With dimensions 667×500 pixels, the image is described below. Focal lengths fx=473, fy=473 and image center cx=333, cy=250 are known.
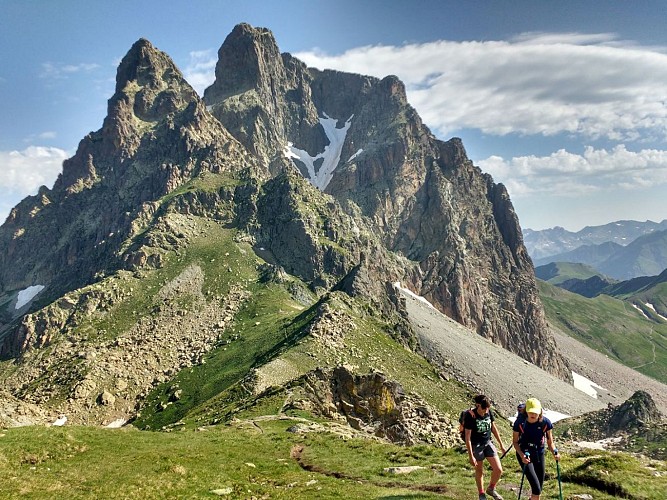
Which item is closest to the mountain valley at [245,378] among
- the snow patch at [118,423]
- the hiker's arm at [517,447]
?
the snow patch at [118,423]

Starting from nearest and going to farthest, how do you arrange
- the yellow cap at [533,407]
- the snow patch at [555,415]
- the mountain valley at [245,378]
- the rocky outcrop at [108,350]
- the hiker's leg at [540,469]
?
the yellow cap at [533,407] → the hiker's leg at [540,469] → the mountain valley at [245,378] → the rocky outcrop at [108,350] → the snow patch at [555,415]

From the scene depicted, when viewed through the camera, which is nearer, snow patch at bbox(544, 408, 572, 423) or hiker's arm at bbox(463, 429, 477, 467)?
hiker's arm at bbox(463, 429, 477, 467)

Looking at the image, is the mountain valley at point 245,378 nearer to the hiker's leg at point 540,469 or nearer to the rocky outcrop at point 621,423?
the rocky outcrop at point 621,423

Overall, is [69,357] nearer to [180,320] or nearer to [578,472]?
[180,320]

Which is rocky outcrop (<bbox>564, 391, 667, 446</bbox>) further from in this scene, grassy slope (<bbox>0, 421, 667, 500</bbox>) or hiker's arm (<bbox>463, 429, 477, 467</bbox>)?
hiker's arm (<bbox>463, 429, 477, 467</bbox>)

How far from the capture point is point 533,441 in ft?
67.9

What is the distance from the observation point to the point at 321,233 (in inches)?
7682

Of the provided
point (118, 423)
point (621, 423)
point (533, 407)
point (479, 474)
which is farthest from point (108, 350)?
point (621, 423)

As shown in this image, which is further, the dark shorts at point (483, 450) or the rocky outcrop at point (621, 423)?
the rocky outcrop at point (621, 423)

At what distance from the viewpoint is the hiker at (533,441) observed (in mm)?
20453

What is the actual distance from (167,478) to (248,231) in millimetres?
160905

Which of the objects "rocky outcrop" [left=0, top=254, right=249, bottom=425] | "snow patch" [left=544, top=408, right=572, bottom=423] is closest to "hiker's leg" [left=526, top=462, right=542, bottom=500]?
"rocky outcrop" [left=0, top=254, right=249, bottom=425]

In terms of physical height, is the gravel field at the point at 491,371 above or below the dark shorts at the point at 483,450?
below

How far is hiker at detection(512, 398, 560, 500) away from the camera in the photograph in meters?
20.5
